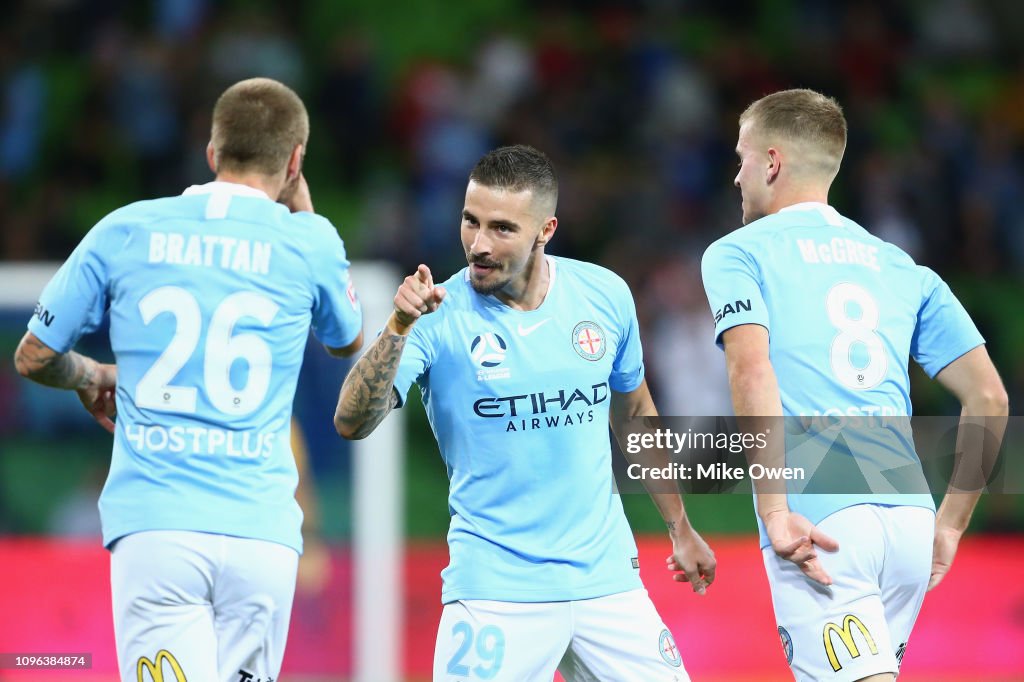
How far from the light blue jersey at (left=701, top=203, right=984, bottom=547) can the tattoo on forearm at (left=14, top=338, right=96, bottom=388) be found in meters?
2.10

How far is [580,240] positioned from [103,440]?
482cm

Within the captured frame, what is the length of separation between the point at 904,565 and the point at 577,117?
8.79 m

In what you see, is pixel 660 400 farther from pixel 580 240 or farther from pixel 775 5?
pixel 775 5

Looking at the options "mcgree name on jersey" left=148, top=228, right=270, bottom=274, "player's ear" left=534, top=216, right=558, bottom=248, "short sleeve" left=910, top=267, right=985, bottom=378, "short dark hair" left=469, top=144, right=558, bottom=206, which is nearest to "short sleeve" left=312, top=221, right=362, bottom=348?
"mcgree name on jersey" left=148, top=228, right=270, bottom=274

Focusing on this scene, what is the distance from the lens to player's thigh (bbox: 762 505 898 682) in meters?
4.06

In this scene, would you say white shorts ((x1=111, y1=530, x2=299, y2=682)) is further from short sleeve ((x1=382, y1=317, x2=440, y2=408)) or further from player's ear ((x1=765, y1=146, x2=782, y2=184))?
player's ear ((x1=765, y1=146, x2=782, y2=184))

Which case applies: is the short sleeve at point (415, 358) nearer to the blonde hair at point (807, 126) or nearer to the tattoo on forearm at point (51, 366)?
the tattoo on forearm at point (51, 366)

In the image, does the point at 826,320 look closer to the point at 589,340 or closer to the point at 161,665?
the point at 589,340

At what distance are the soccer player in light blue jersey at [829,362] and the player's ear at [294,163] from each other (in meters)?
1.46

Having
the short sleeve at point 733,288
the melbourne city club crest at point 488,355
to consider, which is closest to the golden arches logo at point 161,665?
the melbourne city club crest at point 488,355

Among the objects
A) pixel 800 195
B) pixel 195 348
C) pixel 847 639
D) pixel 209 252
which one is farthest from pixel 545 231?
pixel 847 639

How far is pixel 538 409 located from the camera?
4379 millimetres

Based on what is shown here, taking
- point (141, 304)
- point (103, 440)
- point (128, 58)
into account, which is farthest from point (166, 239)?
point (128, 58)

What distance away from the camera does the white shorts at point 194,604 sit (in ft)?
13.1
